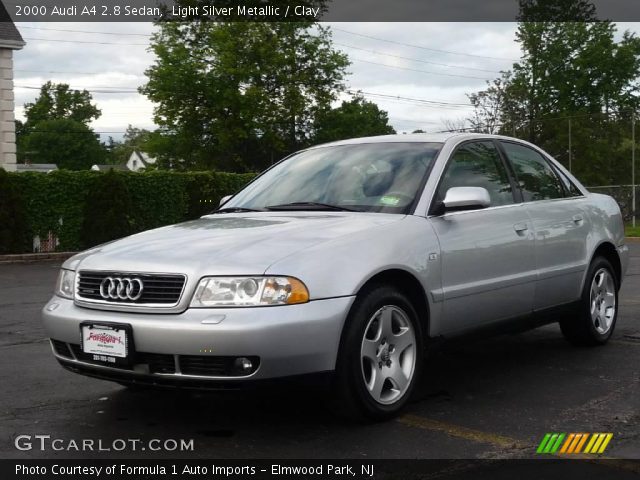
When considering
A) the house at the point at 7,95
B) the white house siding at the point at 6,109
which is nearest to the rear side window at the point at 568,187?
the house at the point at 7,95

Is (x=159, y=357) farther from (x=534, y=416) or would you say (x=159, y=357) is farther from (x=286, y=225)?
(x=534, y=416)

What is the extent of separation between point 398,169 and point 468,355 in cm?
188

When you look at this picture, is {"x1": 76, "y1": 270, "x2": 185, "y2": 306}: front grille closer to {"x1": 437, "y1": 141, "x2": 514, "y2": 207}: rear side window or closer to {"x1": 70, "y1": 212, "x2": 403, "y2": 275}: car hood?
{"x1": 70, "y1": 212, "x2": 403, "y2": 275}: car hood

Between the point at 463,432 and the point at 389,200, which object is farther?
the point at 389,200

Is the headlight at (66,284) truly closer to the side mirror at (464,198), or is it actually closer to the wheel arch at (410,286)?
the wheel arch at (410,286)

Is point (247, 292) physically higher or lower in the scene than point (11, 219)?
higher

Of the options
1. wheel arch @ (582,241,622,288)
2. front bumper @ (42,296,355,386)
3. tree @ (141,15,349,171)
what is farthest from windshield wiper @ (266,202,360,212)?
tree @ (141,15,349,171)

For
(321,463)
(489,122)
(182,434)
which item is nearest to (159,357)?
(182,434)

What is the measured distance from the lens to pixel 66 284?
4.86m

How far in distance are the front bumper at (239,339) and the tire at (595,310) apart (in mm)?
2969

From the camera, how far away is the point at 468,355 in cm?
668

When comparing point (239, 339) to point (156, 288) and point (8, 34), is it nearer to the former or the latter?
point (156, 288)

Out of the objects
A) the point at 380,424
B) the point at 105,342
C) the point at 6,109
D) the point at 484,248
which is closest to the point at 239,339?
the point at 105,342

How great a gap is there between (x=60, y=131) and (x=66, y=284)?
321 ft
